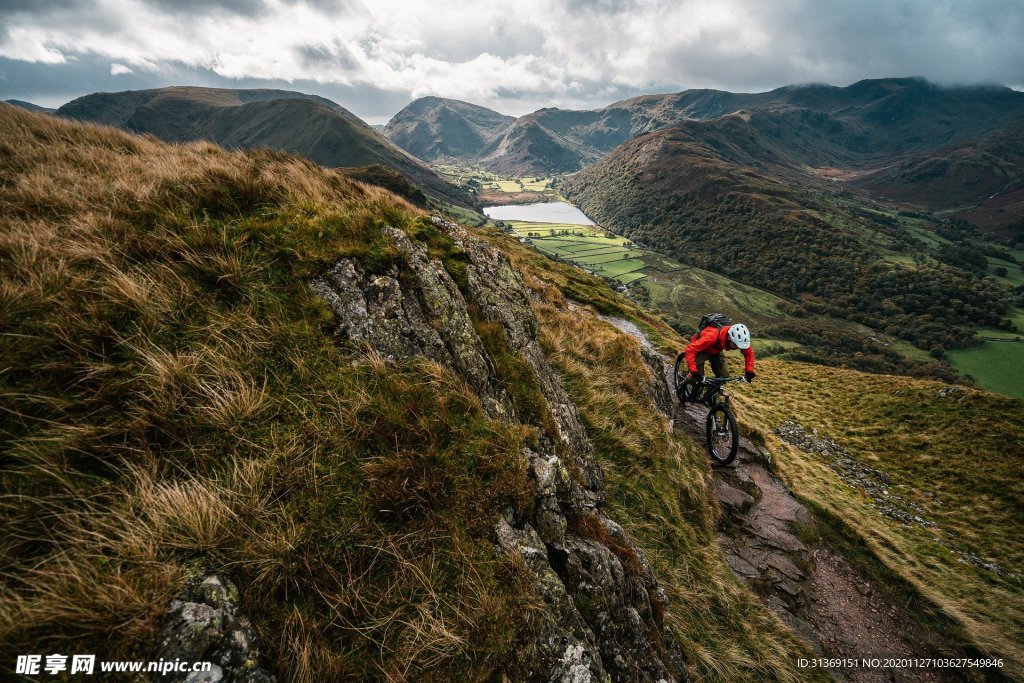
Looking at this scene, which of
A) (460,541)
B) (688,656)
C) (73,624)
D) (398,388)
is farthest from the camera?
(688,656)

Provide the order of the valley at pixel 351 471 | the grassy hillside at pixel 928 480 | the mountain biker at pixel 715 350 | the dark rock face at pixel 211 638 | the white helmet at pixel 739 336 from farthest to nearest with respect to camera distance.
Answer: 1. the grassy hillside at pixel 928 480
2. the mountain biker at pixel 715 350
3. the white helmet at pixel 739 336
4. the valley at pixel 351 471
5. the dark rock face at pixel 211 638

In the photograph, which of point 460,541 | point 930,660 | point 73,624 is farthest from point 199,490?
point 930,660

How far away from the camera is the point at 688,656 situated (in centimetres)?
582

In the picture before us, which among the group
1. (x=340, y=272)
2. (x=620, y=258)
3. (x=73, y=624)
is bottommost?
(x=73, y=624)

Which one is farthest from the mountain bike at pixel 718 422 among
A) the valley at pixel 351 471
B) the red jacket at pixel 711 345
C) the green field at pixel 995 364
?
the green field at pixel 995 364

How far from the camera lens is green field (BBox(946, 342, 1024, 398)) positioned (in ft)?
279

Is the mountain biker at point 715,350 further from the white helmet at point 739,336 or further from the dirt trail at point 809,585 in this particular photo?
the dirt trail at point 809,585

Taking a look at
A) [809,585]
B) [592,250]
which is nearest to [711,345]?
[809,585]

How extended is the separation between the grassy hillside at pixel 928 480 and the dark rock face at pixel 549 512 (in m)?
11.8

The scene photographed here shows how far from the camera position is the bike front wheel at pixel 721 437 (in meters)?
11.7

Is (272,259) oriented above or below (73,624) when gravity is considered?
above

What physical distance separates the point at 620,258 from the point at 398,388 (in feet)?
554

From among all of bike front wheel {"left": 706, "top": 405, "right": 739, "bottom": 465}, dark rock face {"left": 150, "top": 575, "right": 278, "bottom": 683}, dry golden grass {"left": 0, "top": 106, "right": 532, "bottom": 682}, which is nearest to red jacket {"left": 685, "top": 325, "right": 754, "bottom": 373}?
bike front wheel {"left": 706, "top": 405, "right": 739, "bottom": 465}

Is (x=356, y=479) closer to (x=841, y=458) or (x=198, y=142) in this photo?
(x=198, y=142)
